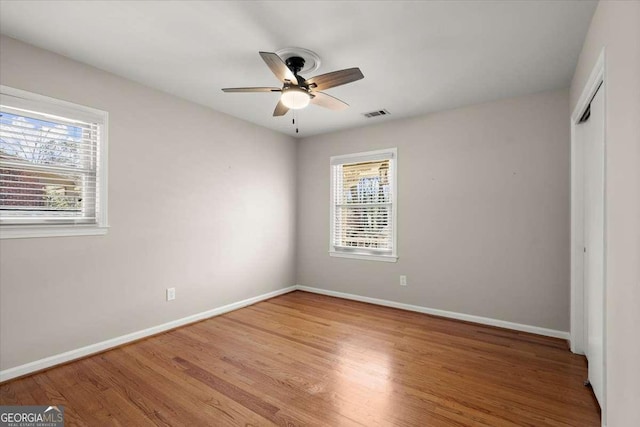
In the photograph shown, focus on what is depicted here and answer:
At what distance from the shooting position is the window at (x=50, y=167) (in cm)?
234

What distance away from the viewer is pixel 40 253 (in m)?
2.47

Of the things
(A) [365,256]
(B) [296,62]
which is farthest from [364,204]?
(B) [296,62]

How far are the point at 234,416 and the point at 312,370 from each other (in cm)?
75

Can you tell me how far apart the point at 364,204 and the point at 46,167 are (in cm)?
359

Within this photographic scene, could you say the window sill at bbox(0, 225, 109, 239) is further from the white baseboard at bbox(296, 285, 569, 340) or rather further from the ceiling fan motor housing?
the white baseboard at bbox(296, 285, 569, 340)

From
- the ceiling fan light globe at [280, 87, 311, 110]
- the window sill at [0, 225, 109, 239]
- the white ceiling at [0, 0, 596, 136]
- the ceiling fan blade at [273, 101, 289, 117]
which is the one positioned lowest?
the window sill at [0, 225, 109, 239]

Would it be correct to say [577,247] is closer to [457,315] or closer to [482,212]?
[482,212]

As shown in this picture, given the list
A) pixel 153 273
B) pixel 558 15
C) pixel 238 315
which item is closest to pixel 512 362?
pixel 558 15

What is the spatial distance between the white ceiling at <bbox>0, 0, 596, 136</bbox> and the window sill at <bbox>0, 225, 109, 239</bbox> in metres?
1.46

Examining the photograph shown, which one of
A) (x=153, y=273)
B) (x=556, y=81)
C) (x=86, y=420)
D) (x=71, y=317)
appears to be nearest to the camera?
(x=86, y=420)

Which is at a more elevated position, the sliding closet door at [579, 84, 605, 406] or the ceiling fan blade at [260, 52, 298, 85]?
the ceiling fan blade at [260, 52, 298, 85]

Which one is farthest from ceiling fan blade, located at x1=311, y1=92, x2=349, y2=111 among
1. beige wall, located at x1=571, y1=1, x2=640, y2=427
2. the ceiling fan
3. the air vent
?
beige wall, located at x1=571, y1=1, x2=640, y2=427

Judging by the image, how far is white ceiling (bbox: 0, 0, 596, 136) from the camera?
1.99 meters

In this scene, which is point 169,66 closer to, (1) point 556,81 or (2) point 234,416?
(2) point 234,416
